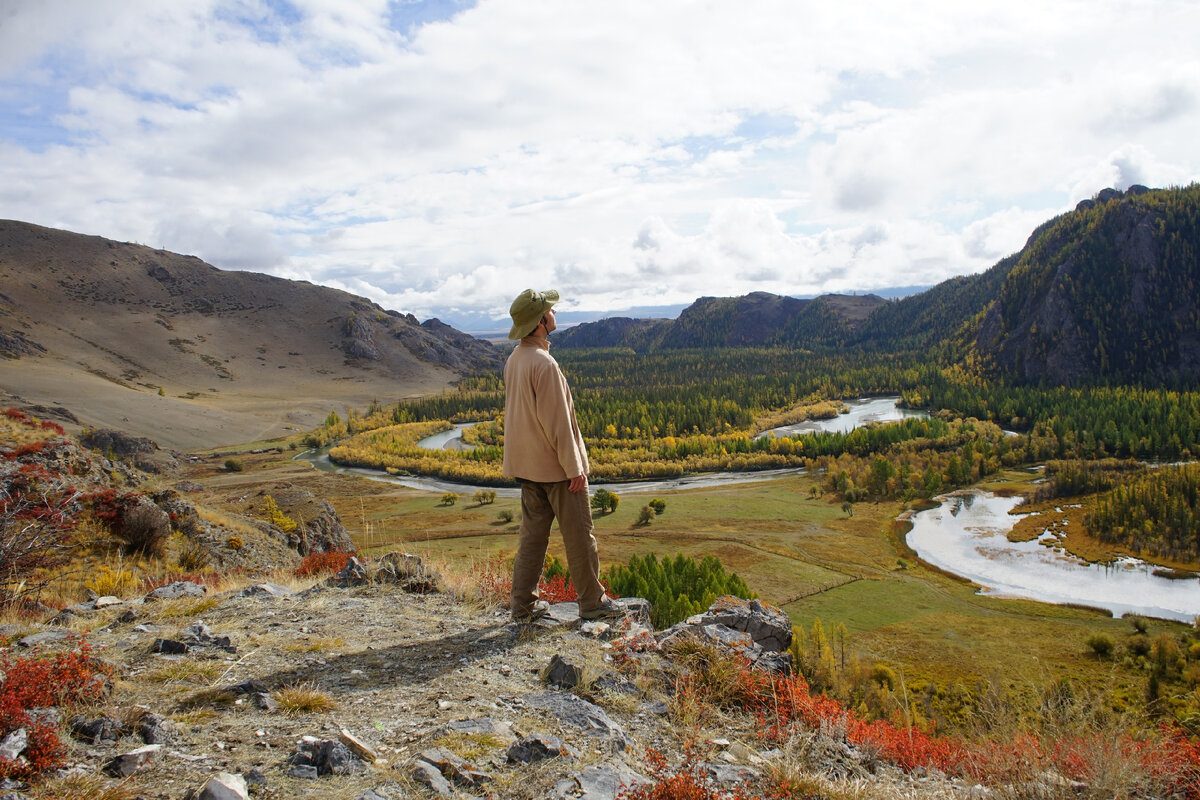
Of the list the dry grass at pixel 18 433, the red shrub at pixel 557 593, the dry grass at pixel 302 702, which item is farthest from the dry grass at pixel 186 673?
the dry grass at pixel 18 433

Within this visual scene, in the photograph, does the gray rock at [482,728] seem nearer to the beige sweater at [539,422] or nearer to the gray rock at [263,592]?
the beige sweater at [539,422]

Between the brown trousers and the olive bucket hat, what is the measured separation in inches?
80.4

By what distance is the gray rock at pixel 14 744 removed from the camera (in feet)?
14.1

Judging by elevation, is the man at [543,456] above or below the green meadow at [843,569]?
above

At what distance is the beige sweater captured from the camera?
26.9 ft

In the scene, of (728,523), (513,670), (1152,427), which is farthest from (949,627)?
(1152,427)

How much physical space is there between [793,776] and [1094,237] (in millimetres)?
235725

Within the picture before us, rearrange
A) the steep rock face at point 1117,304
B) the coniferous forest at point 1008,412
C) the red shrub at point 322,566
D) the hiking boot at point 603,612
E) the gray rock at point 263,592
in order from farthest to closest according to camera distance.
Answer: the steep rock face at point 1117,304 → the coniferous forest at point 1008,412 → the red shrub at point 322,566 → the gray rock at point 263,592 → the hiking boot at point 603,612

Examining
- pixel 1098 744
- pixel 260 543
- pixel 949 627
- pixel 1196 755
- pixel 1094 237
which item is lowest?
pixel 949 627

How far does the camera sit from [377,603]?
10.3m

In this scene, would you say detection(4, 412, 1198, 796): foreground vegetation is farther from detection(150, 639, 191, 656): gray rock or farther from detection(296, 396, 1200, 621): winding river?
detection(296, 396, 1200, 621): winding river

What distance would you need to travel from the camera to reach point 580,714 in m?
6.33

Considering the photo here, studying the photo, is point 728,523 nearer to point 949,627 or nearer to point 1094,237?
point 949,627

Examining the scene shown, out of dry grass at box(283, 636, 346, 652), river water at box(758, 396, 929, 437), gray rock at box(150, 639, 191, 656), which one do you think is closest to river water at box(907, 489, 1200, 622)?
river water at box(758, 396, 929, 437)
